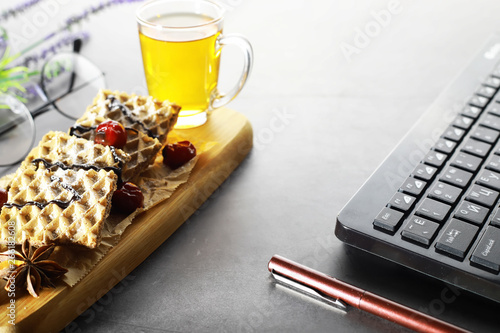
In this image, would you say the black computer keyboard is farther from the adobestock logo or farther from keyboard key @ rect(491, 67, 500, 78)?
the adobestock logo

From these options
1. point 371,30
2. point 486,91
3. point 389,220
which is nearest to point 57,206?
point 389,220

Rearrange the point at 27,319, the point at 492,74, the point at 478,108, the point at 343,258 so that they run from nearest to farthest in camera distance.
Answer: the point at 27,319 < the point at 343,258 < the point at 478,108 < the point at 492,74

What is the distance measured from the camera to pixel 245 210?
980mm

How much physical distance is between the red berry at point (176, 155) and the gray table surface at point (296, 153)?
9cm

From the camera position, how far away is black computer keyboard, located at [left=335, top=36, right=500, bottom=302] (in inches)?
30.0

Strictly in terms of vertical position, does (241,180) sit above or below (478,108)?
below

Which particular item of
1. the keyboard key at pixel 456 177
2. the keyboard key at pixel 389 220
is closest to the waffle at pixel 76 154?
the keyboard key at pixel 389 220

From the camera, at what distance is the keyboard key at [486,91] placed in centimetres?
113

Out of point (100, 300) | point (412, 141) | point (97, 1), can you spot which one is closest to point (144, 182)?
point (100, 300)

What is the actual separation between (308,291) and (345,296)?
0.19 feet

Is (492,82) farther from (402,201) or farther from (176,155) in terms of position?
(176,155)

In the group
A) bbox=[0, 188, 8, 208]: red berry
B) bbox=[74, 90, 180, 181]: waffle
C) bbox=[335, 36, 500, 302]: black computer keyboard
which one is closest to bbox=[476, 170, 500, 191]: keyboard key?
bbox=[335, 36, 500, 302]: black computer keyboard

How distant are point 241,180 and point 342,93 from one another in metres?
0.44

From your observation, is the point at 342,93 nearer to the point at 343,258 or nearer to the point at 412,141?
the point at 412,141
